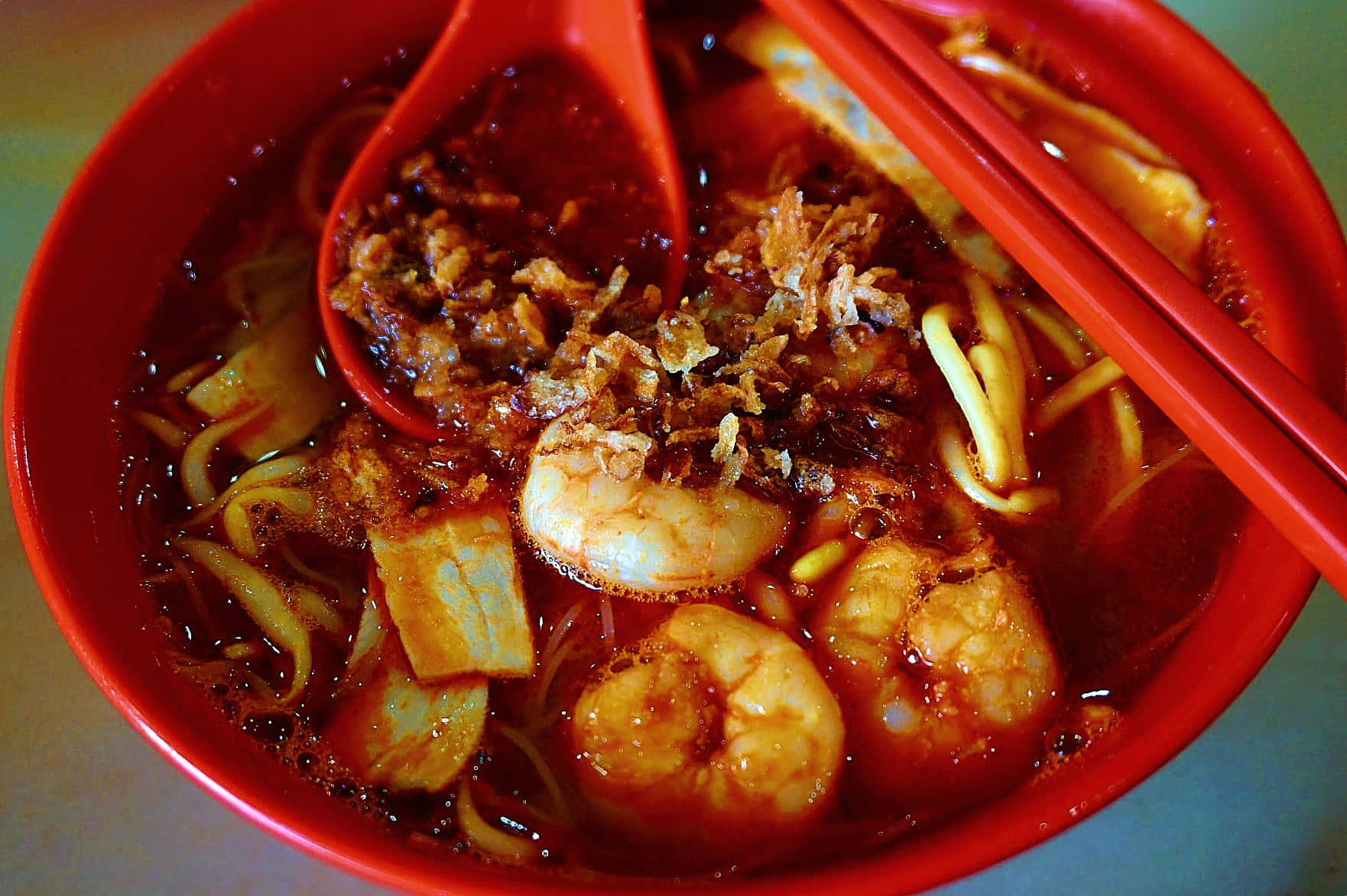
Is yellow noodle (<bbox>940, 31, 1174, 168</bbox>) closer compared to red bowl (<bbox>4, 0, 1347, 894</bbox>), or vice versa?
red bowl (<bbox>4, 0, 1347, 894</bbox>)

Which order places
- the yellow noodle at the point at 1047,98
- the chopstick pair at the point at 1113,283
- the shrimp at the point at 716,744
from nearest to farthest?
the chopstick pair at the point at 1113,283 → the shrimp at the point at 716,744 → the yellow noodle at the point at 1047,98

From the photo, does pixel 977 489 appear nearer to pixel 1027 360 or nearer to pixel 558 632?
pixel 1027 360

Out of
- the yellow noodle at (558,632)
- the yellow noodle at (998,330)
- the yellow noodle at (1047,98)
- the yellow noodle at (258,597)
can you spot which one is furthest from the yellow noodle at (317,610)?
the yellow noodle at (1047,98)

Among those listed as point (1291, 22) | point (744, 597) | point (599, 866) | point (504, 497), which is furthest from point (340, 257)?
point (1291, 22)

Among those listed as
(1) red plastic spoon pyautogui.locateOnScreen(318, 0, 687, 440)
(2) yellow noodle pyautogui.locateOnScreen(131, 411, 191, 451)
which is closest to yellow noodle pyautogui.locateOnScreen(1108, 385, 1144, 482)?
(1) red plastic spoon pyautogui.locateOnScreen(318, 0, 687, 440)

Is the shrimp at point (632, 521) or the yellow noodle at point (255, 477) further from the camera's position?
the yellow noodle at point (255, 477)

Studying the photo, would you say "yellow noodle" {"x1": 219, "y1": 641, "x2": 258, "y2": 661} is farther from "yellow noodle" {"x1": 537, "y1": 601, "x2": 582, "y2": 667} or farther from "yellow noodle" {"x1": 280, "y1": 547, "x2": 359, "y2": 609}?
"yellow noodle" {"x1": 537, "y1": 601, "x2": 582, "y2": 667}

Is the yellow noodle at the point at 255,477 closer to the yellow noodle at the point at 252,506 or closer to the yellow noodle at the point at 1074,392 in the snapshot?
the yellow noodle at the point at 252,506
